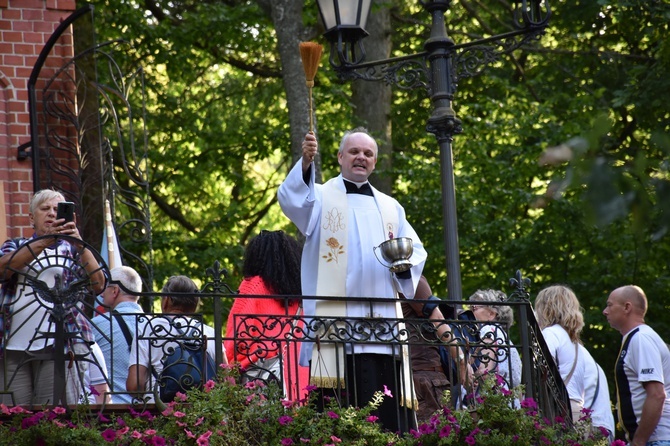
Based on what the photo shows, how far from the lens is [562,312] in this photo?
8469mm

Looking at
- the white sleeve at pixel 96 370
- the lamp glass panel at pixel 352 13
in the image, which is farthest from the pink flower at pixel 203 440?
the lamp glass panel at pixel 352 13

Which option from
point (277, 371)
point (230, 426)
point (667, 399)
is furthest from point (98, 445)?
point (667, 399)

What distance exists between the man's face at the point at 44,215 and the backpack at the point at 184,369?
46.6 inches

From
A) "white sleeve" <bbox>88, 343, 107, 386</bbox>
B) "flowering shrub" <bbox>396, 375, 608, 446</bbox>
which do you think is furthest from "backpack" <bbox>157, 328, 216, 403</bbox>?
"flowering shrub" <bbox>396, 375, 608, 446</bbox>

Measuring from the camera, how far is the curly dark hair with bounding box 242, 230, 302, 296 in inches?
312

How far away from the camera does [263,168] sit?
859 inches

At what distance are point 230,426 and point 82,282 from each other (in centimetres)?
123

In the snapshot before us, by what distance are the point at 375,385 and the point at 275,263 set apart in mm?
1251

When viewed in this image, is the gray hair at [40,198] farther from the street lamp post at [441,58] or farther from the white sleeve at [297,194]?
the street lamp post at [441,58]

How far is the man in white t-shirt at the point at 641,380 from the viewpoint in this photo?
7.86 metres

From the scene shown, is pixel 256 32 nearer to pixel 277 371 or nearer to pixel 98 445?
pixel 277 371

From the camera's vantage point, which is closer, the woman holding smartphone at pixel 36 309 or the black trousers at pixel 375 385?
the woman holding smartphone at pixel 36 309

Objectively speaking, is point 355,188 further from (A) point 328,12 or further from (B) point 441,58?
(A) point 328,12

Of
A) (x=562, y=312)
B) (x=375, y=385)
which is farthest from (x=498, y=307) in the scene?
(x=375, y=385)
